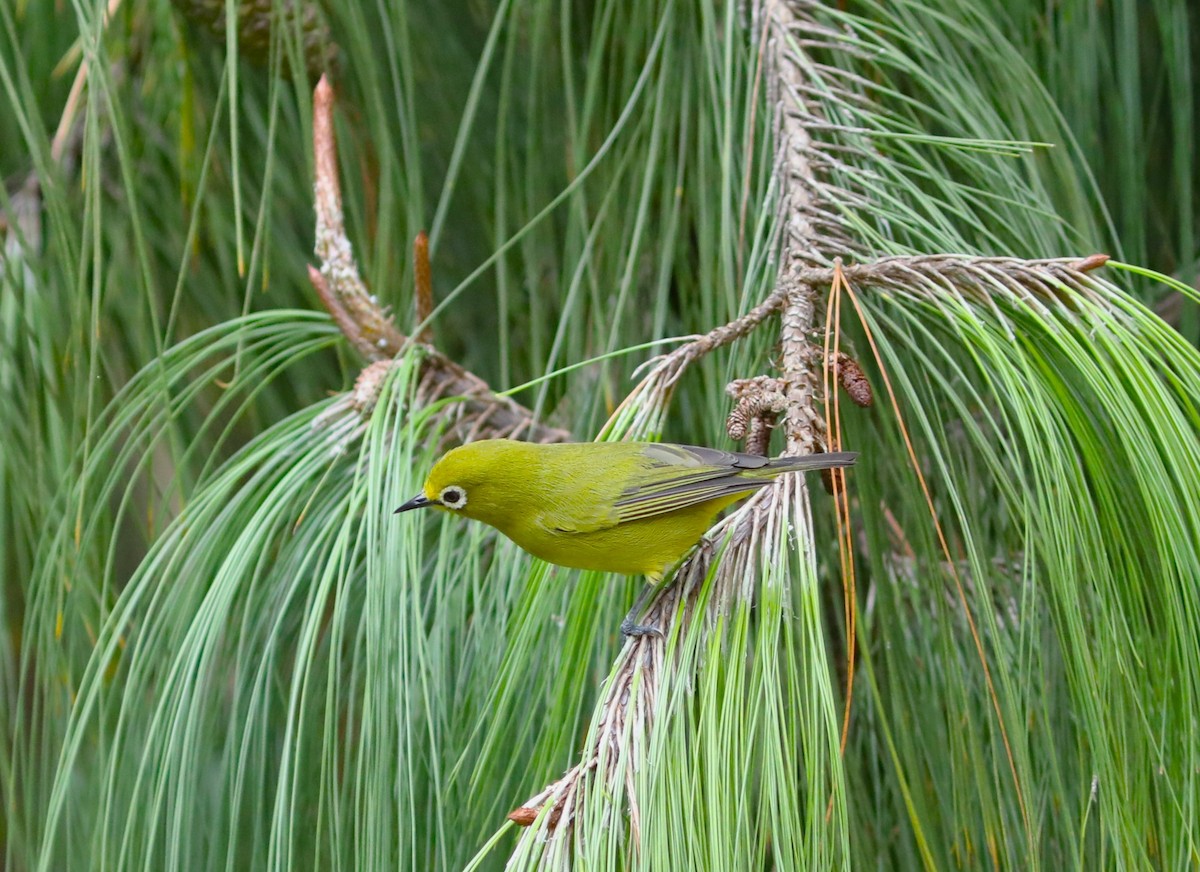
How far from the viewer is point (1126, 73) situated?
1981 mm

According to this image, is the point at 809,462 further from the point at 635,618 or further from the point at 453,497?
the point at 453,497

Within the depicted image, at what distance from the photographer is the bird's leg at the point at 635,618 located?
1.24 m

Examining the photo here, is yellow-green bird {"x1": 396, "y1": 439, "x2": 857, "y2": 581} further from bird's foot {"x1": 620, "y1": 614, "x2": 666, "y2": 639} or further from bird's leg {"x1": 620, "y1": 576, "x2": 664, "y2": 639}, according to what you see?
bird's foot {"x1": 620, "y1": 614, "x2": 666, "y2": 639}

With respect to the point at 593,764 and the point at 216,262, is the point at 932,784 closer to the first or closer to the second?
the point at 593,764

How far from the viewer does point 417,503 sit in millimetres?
1562

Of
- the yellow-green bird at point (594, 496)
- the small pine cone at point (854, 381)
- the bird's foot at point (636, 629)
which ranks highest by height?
the small pine cone at point (854, 381)

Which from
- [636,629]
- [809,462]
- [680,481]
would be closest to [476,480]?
[680,481]

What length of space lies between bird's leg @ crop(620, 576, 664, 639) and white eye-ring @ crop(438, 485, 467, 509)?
0.97ft

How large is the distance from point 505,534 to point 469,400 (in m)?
0.23

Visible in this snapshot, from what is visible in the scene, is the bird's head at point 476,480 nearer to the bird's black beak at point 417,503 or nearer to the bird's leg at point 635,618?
the bird's black beak at point 417,503

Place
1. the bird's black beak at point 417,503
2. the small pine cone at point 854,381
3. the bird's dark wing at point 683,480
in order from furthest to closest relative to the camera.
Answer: the bird's dark wing at point 683,480 → the bird's black beak at point 417,503 → the small pine cone at point 854,381

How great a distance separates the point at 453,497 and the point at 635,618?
0.36 meters

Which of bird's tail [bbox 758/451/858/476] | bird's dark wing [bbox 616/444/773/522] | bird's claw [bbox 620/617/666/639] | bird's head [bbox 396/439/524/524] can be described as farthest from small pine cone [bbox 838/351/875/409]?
bird's head [bbox 396/439/524/524]

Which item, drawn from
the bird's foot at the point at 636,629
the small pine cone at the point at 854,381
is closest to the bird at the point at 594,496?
the bird's foot at the point at 636,629
